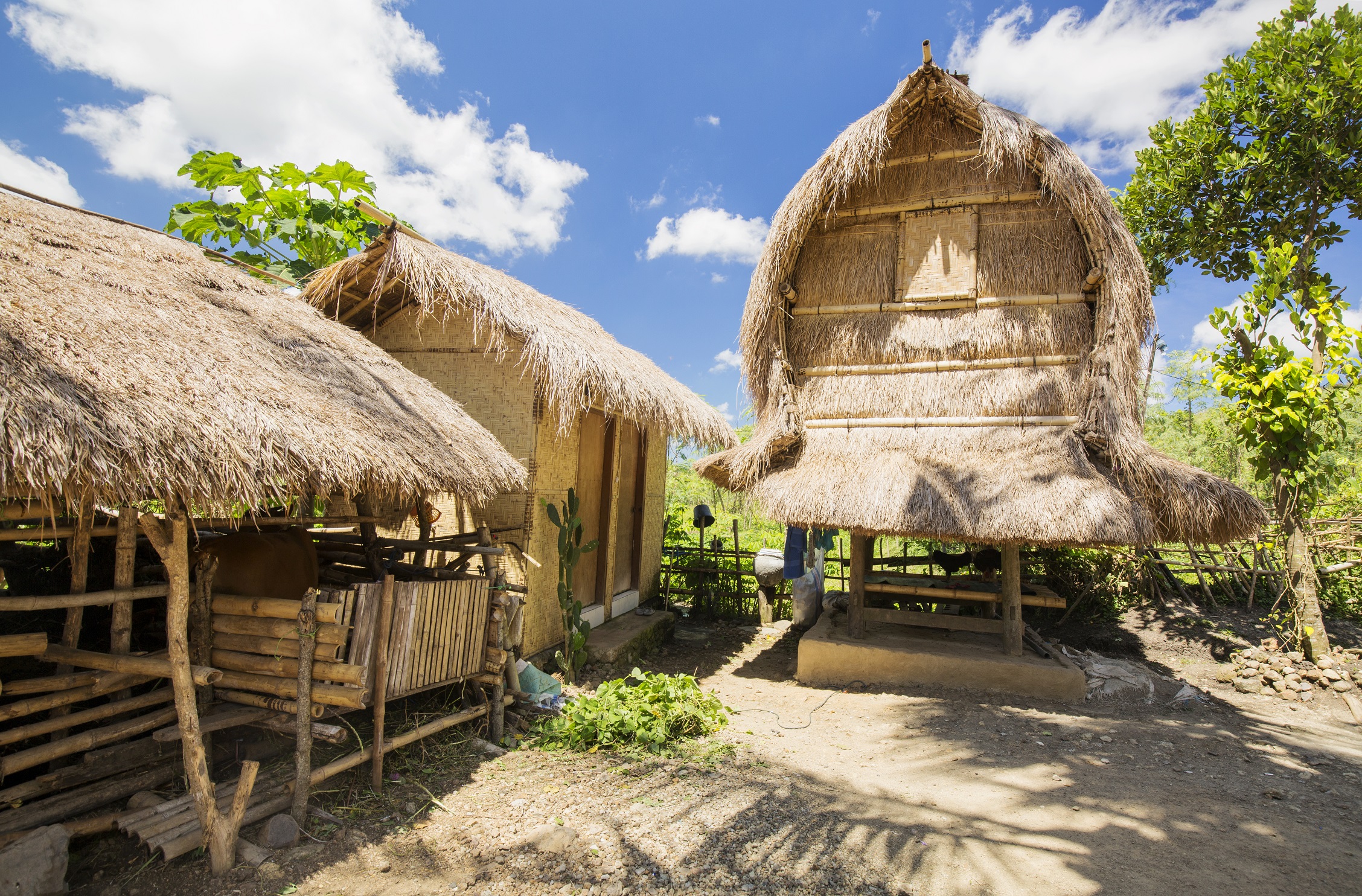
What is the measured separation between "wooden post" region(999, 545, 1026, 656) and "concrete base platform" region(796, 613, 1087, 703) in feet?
0.35

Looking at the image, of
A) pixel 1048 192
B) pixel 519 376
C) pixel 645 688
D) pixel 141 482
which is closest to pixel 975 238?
pixel 1048 192

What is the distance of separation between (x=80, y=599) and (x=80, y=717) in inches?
25.4

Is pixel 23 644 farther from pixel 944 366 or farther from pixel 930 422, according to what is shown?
pixel 944 366

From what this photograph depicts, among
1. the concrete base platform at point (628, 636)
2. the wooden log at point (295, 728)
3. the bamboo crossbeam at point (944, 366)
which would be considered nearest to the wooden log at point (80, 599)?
the wooden log at point (295, 728)

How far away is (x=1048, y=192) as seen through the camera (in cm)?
593

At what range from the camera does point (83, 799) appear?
3096mm

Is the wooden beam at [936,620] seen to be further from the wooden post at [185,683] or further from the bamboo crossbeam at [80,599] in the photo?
the bamboo crossbeam at [80,599]

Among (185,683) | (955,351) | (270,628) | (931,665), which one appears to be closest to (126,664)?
(185,683)

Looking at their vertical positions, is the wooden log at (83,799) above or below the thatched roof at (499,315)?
below

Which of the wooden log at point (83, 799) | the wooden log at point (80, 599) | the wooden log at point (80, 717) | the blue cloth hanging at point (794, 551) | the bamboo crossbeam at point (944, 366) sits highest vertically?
the bamboo crossbeam at point (944, 366)

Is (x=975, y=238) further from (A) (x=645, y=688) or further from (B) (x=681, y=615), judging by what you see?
(B) (x=681, y=615)

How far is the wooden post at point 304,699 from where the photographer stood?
328 cm

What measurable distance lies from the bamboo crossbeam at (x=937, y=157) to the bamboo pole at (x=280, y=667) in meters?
6.16

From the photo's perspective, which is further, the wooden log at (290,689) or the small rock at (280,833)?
the wooden log at (290,689)
